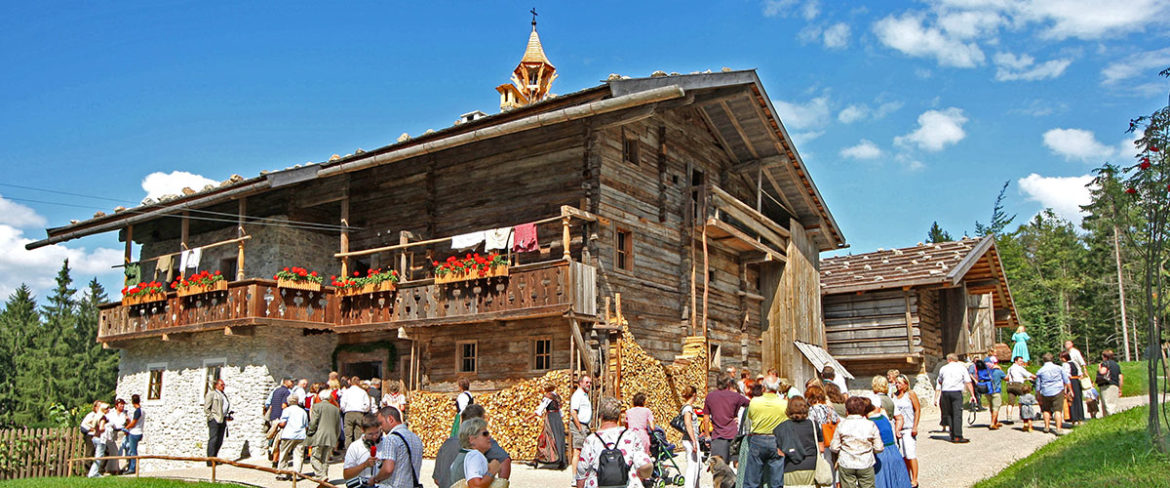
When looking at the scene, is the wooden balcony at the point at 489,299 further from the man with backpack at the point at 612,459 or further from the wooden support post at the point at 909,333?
the wooden support post at the point at 909,333

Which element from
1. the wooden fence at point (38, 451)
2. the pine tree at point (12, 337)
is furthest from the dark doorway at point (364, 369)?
the pine tree at point (12, 337)

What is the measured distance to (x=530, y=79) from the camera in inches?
1287

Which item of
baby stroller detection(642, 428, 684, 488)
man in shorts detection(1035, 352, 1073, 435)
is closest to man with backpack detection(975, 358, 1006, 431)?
man in shorts detection(1035, 352, 1073, 435)

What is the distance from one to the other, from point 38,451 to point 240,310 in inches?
205

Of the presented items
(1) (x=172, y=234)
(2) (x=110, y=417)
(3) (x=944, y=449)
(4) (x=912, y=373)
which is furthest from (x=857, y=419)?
(1) (x=172, y=234)

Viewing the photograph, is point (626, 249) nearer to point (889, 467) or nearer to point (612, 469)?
point (889, 467)

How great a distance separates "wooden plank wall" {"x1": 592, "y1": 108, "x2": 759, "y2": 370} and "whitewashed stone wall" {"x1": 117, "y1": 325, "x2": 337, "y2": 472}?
7.53 m

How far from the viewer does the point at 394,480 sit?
24.3 feet

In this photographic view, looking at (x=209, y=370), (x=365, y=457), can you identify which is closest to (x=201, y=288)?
(x=209, y=370)

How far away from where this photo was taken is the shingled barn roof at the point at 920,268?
25.9 meters

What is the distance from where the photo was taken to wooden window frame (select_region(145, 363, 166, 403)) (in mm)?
→ 22172

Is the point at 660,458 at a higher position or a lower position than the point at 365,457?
lower

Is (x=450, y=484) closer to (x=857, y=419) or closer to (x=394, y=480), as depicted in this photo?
(x=394, y=480)

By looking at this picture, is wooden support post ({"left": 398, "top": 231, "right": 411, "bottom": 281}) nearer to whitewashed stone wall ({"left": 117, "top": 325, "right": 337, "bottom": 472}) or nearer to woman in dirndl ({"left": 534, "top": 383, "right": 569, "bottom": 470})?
whitewashed stone wall ({"left": 117, "top": 325, "right": 337, "bottom": 472})
